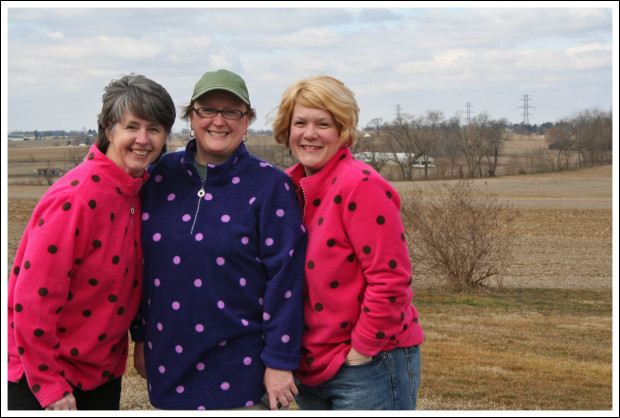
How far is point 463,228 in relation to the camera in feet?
55.2

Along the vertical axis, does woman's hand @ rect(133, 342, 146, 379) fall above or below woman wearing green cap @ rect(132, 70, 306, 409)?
below

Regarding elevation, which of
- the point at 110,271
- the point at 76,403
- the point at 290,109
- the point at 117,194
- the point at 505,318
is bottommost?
the point at 505,318

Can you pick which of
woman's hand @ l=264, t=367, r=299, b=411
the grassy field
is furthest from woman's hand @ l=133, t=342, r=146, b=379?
the grassy field

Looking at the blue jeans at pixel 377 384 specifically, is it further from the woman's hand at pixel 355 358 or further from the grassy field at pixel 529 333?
the grassy field at pixel 529 333

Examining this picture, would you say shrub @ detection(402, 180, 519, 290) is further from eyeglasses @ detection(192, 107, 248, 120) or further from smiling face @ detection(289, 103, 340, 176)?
eyeglasses @ detection(192, 107, 248, 120)

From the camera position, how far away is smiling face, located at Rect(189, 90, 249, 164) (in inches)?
111

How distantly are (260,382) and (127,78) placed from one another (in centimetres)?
142

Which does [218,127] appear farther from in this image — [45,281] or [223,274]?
[45,281]

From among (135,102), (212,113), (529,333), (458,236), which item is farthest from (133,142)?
(458,236)

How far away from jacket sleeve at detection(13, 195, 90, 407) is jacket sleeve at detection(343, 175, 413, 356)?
109 centimetres

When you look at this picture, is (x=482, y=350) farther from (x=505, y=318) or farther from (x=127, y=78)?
(x=127, y=78)

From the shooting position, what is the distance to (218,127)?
2834mm

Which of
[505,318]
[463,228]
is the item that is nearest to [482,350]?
[505,318]

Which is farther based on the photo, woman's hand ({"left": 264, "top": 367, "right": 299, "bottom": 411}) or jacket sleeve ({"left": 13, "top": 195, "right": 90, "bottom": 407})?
woman's hand ({"left": 264, "top": 367, "right": 299, "bottom": 411})
